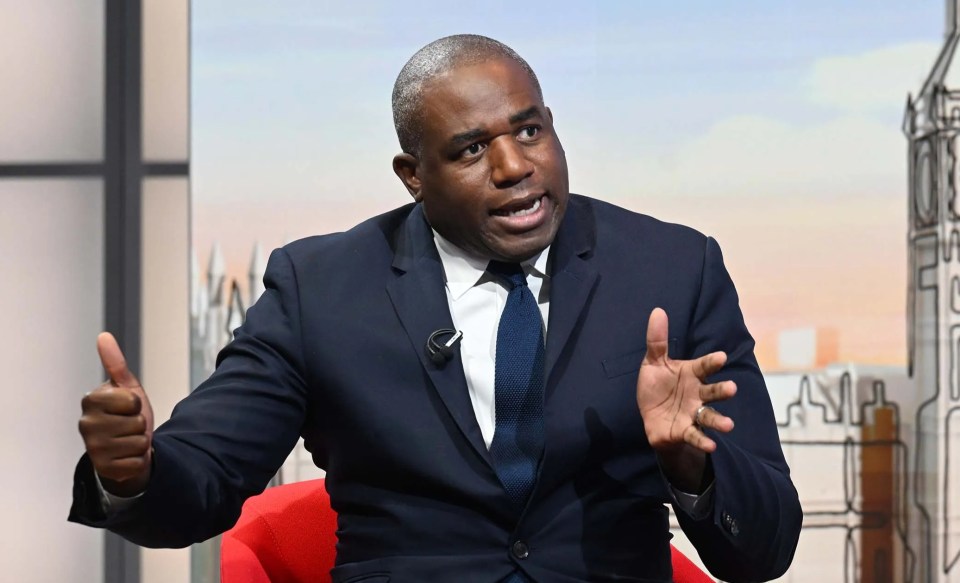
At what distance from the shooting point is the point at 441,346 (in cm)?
177

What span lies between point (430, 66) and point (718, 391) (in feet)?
2.25

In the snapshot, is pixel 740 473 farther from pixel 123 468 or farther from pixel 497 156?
pixel 123 468

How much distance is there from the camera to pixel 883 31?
10.2 ft

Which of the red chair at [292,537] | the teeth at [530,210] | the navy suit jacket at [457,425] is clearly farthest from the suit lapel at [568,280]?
the red chair at [292,537]

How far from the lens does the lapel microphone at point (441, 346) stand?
1766 millimetres

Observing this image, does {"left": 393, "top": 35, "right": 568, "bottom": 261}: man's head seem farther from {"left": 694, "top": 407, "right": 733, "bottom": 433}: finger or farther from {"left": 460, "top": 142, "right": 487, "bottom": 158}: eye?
{"left": 694, "top": 407, "right": 733, "bottom": 433}: finger

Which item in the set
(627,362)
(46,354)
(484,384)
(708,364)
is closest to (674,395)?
(708,364)

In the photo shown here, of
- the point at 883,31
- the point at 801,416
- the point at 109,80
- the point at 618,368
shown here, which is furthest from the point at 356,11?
the point at 618,368

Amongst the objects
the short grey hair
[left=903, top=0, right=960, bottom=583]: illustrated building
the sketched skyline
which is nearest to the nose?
the short grey hair

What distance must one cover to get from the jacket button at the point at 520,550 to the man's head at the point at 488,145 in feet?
1.40

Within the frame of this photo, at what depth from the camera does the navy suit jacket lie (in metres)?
1.72

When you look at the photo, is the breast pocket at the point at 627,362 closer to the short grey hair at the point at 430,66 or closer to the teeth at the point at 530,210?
the teeth at the point at 530,210

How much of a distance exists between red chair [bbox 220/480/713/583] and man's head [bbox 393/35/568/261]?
2.07 ft

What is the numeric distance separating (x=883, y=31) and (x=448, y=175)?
178cm
